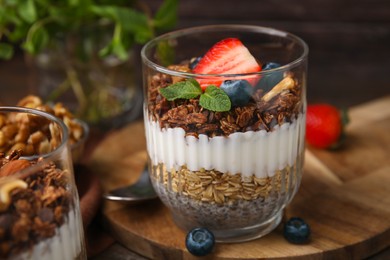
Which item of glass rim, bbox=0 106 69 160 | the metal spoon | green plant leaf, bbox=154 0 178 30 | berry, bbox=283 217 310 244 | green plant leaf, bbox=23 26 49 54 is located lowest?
the metal spoon

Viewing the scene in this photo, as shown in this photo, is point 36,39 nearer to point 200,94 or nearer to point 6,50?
point 6,50

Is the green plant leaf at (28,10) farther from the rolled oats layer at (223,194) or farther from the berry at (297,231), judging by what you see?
the berry at (297,231)

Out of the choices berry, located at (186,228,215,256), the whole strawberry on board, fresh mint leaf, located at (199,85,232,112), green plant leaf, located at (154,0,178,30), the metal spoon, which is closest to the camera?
fresh mint leaf, located at (199,85,232,112)

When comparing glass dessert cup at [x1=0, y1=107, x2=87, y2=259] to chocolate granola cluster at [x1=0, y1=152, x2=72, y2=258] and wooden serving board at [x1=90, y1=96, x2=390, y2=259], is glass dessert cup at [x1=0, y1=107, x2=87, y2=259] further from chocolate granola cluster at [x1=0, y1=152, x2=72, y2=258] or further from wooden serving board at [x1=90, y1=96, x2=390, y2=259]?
wooden serving board at [x1=90, y1=96, x2=390, y2=259]

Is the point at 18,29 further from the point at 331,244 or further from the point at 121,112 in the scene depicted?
the point at 331,244

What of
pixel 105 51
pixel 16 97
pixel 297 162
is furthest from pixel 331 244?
pixel 16 97

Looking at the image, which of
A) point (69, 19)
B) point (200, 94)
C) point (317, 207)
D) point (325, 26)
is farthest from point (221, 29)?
point (325, 26)

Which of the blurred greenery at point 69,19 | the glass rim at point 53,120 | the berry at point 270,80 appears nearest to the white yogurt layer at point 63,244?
the glass rim at point 53,120

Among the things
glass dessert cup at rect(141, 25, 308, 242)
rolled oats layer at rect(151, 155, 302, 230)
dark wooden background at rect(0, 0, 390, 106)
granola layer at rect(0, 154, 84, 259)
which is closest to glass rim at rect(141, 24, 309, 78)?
glass dessert cup at rect(141, 25, 308, 242)
